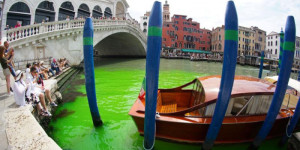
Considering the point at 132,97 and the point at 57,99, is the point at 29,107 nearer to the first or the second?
the point at 57,99

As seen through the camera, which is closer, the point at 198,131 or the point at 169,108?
the point at 198,131

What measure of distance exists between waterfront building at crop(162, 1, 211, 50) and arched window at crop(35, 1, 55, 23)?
86.6ft

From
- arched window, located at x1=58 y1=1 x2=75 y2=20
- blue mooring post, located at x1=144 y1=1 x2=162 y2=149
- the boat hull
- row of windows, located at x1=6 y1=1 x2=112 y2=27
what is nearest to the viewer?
blue mooring post, located at x1=144 y1=1 x2=162 y2=149

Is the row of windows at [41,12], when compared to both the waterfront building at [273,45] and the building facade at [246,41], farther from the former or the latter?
the waterfront building at [273,45]

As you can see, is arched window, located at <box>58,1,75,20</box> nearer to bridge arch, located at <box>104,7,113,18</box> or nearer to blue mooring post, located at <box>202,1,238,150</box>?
bridge arch, located at <box>104,7,113,18</box>

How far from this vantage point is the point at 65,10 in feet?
67.8

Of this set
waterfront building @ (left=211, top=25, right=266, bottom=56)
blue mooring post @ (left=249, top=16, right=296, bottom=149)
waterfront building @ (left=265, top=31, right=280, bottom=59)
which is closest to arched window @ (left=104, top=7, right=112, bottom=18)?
waterfront building @ (left=211, top=25, right=266, bottom=56)

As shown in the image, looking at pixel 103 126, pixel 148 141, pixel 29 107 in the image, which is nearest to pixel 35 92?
pixel 29 107

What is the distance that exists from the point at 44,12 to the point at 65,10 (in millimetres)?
2886

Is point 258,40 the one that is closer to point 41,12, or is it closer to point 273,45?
point 273,45

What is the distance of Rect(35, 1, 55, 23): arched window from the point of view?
1761 cm

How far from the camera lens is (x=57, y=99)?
5.93 metres

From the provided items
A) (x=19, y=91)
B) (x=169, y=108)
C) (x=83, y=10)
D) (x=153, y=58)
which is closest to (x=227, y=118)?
(x=169, y=108)

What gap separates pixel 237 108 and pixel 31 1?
66.2 ft
